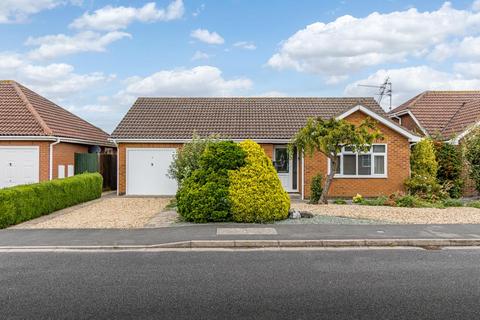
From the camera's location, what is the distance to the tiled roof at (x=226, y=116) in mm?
20062

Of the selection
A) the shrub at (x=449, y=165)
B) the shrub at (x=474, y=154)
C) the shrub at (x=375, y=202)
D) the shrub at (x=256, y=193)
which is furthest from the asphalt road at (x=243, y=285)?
the shrub at (x=449, y=165)

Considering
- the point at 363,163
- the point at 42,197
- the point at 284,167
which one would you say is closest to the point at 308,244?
the point at 42,197

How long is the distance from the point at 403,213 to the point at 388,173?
193 inches

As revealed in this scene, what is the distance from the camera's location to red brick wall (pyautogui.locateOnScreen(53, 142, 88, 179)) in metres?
18.7

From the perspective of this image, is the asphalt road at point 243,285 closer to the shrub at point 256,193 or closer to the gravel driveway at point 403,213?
the shrub at point 256,193

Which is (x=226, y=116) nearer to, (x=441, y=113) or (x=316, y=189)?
(x=316, y=189)

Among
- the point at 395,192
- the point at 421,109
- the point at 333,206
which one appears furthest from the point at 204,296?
the point at 421,109

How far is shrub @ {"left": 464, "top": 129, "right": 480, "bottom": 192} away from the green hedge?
15.7 meters

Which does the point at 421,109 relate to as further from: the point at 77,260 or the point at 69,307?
the point at 69,307

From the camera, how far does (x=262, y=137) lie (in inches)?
777

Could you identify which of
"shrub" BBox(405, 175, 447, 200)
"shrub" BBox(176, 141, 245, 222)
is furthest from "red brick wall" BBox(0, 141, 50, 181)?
"shrub" BBox(405, 175, 447, 200)

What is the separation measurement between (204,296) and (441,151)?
53.8 feet

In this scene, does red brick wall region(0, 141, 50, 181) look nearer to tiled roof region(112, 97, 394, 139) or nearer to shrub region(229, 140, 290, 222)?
tiled roof region(112, 97, 394, 139)

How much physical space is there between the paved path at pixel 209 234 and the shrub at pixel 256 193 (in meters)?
0.72
